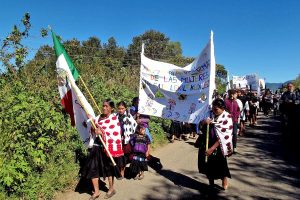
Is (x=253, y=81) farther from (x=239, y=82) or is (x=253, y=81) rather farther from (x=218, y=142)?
(x=218, y=142)

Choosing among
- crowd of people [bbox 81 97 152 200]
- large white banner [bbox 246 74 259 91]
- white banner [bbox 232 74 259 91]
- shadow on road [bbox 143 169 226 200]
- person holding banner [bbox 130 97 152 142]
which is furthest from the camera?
white banner [bbox 232 74 259 91]

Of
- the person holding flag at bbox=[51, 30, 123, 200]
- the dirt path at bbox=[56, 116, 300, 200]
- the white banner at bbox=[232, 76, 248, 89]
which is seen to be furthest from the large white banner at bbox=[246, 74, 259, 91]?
the person holding flag at bbox=[51, 30, 123, 200]

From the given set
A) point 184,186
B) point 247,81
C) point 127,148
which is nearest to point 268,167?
point 184,186

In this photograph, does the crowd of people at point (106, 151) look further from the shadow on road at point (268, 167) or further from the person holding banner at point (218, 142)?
the shadow on road at point (268, 167)

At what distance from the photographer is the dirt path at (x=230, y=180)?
702 centimetres

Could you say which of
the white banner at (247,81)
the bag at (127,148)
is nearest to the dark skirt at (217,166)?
the bag at (127,148)

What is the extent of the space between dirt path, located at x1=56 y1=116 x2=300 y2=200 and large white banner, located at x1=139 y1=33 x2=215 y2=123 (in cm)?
131

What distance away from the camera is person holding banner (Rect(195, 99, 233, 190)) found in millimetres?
6828

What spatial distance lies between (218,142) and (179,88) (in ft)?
6.79

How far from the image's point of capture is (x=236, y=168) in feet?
30.0

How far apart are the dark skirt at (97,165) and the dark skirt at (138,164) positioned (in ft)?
4.06

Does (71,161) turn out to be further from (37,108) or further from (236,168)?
(236,168)

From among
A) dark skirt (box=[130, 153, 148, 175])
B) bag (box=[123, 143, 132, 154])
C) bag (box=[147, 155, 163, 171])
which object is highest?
bag (box=[123, 143, 132, 154])

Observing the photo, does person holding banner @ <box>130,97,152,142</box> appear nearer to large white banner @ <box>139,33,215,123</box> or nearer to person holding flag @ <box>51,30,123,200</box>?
large white banner @ <box>139,33,215,123</box>
